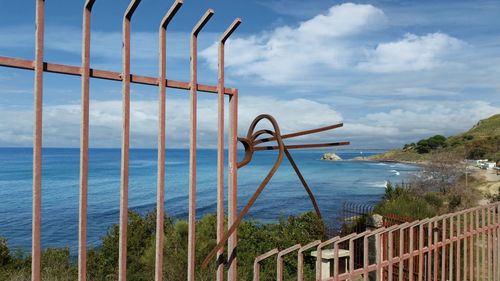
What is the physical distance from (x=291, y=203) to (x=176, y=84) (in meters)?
32.2

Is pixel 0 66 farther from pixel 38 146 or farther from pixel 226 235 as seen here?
pixel 226 235

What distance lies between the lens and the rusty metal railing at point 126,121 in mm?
1764

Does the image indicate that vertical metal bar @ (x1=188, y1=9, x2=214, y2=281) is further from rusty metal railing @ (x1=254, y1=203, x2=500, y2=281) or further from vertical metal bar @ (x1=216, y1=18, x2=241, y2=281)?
rusty metal railing @ (x1=254, y1=203, x2=500, y2=281)

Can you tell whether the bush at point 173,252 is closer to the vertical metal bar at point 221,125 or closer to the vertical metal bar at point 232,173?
the vertical metal bar at point 232,173

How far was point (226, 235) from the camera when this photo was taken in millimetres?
2389

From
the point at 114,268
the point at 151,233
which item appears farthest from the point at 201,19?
the point at 151,233

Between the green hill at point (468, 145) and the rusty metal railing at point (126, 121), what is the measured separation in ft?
85.4

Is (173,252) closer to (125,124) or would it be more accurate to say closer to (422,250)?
(422,250)

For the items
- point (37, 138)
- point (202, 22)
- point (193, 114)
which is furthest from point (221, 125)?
point (37, 138)

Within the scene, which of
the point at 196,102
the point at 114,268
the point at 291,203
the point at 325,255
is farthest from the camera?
the point at 291,203

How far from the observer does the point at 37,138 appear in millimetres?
1731

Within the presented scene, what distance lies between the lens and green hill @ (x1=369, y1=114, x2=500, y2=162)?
4503 cm

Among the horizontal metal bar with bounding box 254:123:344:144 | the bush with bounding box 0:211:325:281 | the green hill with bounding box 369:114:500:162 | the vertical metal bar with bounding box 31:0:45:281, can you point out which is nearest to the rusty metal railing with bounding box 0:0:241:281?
the vertical metal bar with bounding box 31:0:45:281

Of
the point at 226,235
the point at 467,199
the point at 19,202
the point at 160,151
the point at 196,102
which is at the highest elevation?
the point at 196,102
